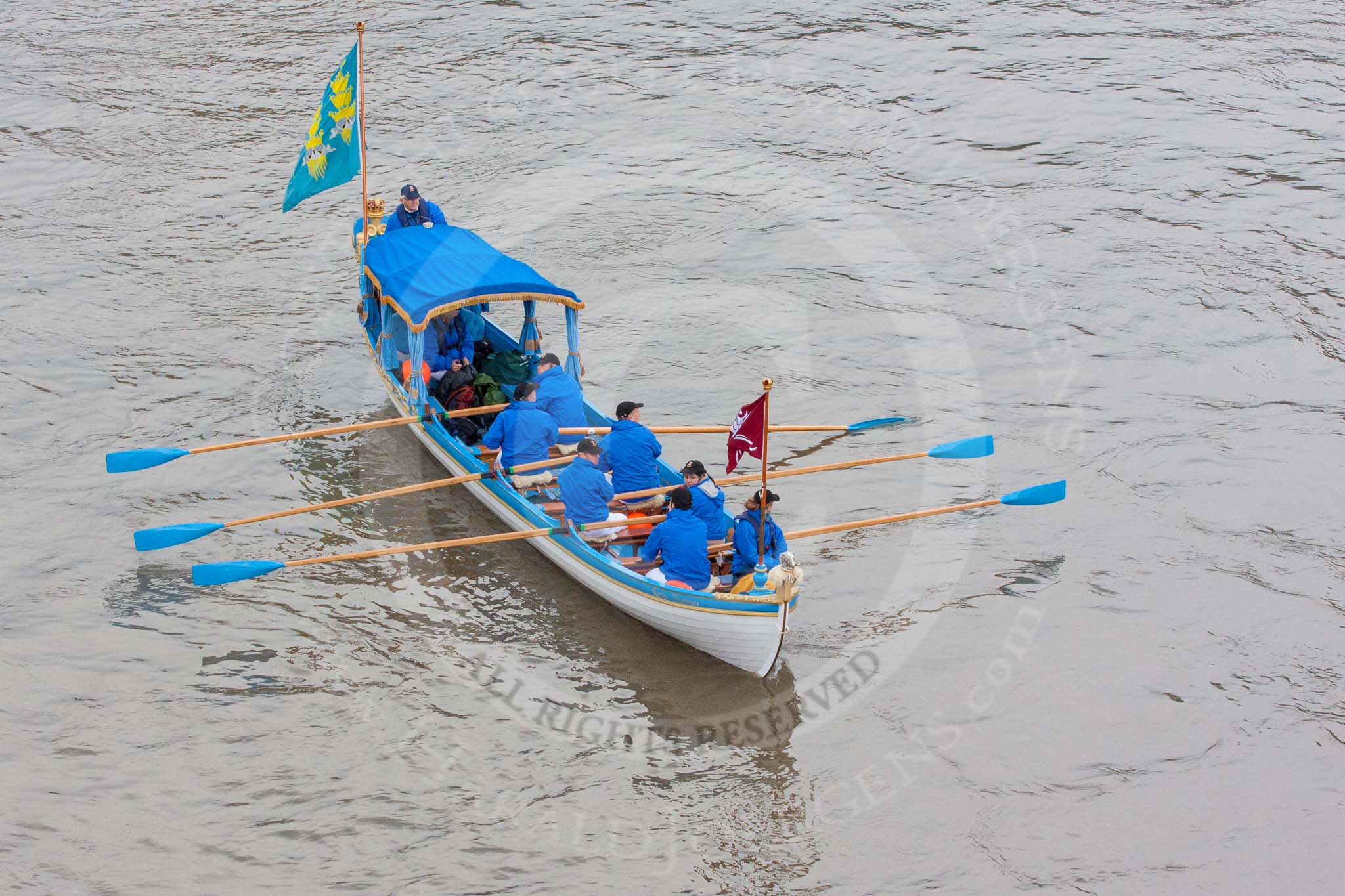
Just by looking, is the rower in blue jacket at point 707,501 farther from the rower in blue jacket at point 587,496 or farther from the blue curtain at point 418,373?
the blue curtain at point 418,373

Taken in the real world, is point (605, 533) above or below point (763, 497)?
below

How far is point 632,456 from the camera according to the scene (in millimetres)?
14484

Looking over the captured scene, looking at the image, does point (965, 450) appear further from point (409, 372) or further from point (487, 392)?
point (409, 372)

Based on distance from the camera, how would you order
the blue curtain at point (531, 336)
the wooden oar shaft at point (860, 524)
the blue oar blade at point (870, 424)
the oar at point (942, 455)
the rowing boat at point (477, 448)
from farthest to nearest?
the blue oar blade at point (870, 424)
the blue curtain at point (531, 336)
the oar at point (942, 455)
the wooden oar shaft at point (860, 524)
the rowing boat at point (477, 448)

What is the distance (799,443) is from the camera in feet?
58.4

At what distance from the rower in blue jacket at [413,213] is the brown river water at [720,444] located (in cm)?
245

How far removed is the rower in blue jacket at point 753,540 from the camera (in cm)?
1302

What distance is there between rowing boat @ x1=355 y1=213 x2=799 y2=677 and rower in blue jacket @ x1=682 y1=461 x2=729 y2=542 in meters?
0.89

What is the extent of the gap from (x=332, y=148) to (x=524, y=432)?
5.31 m

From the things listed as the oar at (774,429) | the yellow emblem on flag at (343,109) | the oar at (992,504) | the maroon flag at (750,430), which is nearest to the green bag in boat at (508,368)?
the oar at (774,429)

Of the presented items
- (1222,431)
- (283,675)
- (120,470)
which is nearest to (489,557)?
(283,675)

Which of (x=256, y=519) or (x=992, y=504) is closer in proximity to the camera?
(x=256, y=519)

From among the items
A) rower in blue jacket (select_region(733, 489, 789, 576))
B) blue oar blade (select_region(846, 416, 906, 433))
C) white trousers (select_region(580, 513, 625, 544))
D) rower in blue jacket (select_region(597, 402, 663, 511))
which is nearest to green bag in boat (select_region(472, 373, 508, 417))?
rower in blue jacket (select_region(597, 402, 663, 511))

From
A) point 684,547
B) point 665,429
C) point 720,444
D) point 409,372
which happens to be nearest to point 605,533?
point 684,547
